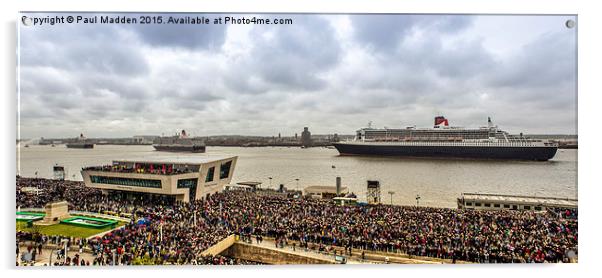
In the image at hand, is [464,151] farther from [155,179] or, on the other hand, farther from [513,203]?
[155,179]

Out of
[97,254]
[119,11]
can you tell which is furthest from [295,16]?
[97,254]

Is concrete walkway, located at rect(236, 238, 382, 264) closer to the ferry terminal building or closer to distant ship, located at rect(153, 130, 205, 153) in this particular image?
the ferry terminal building

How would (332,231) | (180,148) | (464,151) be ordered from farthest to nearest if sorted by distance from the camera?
(180,148)
(464,151)
(332,231)

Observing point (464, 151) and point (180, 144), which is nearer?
point (464, 151)

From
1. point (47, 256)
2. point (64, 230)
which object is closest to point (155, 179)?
point (64, 230)

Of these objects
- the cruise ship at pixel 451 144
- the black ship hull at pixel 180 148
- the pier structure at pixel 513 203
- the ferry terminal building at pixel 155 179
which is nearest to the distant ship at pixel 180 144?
the black ship hull at pixel 180 148

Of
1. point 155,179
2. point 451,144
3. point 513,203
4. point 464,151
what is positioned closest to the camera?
point 155,179
